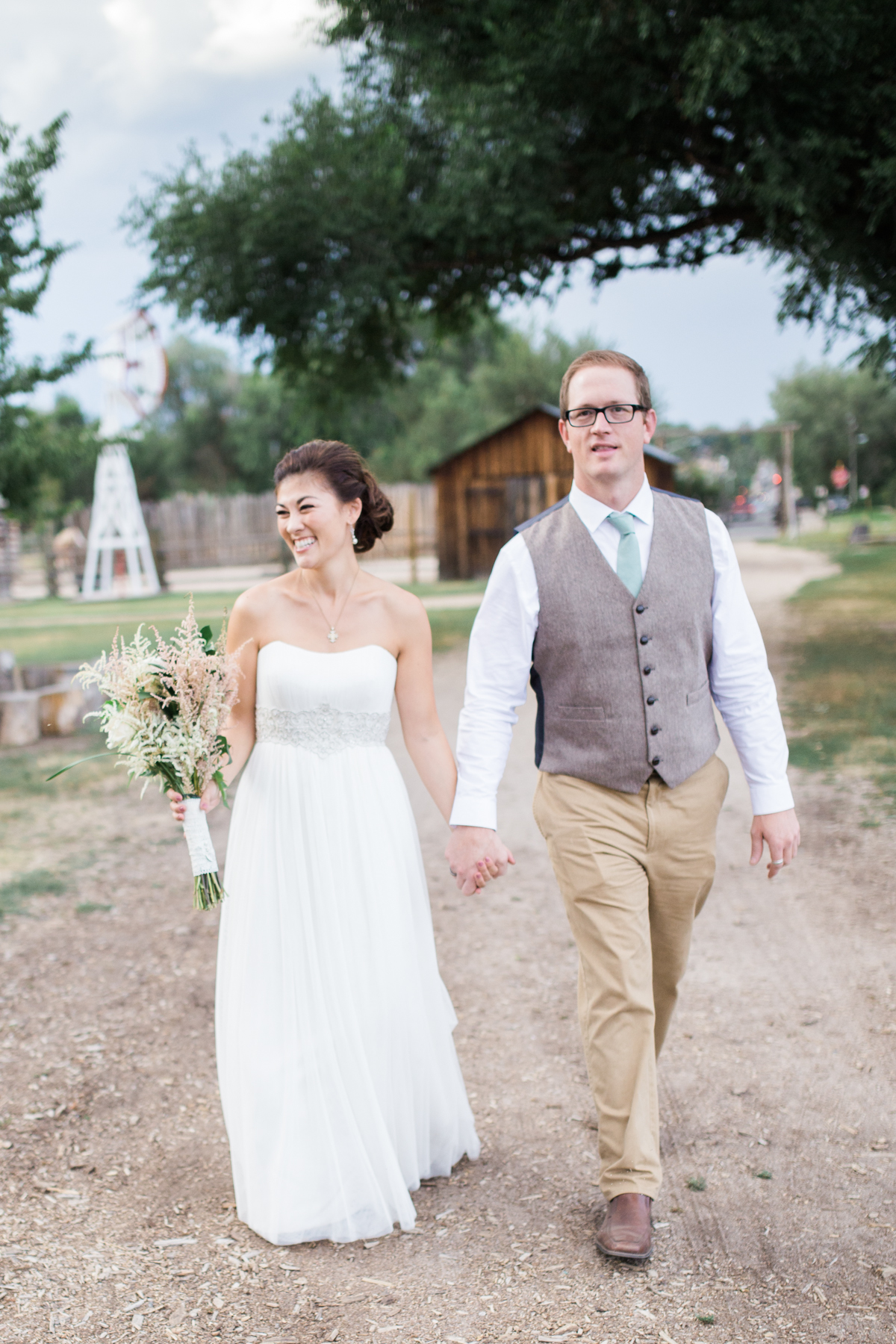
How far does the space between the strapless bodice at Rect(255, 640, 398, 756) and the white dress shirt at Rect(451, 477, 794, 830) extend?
1.05ft

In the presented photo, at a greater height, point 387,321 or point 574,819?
point 387,321

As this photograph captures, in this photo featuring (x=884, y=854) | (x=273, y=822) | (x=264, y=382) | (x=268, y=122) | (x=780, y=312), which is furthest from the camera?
(x=264, y=382)

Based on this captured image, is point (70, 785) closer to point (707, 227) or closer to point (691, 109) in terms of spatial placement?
point (691, 109)

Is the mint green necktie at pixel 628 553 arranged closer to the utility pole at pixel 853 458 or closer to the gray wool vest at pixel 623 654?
the gray wool vest at pixel 623 654

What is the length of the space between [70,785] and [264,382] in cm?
4983

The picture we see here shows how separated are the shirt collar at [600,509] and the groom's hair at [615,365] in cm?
26

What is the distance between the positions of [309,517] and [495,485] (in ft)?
90.4

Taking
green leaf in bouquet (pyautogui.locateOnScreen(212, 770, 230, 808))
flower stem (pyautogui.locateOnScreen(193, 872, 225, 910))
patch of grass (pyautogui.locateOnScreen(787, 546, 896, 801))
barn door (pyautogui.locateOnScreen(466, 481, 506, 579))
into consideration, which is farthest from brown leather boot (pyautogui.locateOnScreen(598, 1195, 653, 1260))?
barn door (pyautogui.locateOnScreen(466, 481, 506, 579))

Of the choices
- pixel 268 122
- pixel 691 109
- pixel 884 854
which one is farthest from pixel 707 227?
pixel 884 854

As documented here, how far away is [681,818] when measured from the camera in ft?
11.0

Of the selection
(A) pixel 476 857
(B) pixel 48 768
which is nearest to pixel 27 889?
(B) pixel 48 768

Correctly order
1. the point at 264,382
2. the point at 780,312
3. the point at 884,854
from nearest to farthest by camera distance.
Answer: the point at 884,854
the point at 780,312
the point at 264,382

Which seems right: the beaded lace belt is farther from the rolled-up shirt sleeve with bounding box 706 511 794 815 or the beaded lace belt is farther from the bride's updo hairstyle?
the rolled-up shirt sleeve with bounding box 706 511 794 815

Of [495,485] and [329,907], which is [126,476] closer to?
[495,485]
